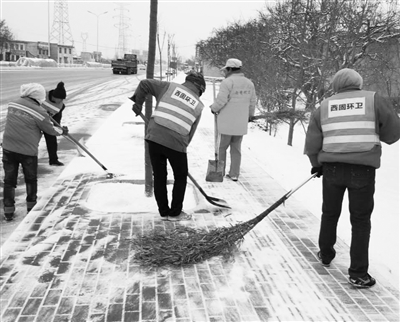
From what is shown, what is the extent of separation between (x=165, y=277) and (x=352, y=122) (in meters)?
1.80

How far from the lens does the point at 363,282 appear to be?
2996mm

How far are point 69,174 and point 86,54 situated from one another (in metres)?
110

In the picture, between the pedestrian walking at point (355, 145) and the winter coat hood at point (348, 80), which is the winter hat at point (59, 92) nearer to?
Result: the pedestrian walking at point (355, 145)

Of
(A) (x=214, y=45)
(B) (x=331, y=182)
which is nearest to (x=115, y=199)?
(B) (x=331, y=182)

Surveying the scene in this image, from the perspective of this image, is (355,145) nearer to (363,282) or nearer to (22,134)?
(363,282)

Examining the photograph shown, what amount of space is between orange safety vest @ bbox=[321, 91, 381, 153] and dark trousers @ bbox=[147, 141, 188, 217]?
153 centimetres

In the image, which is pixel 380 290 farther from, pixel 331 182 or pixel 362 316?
pixel 331 182

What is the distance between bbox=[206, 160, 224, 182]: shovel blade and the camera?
5.64 metres

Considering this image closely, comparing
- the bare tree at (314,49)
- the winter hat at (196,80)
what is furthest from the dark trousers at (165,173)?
the bare tree at (314,49)

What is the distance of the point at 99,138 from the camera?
336 inches

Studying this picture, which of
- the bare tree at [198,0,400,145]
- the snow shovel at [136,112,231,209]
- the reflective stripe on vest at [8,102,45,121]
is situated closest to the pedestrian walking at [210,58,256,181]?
the snow shovel at [136,112,231,209]

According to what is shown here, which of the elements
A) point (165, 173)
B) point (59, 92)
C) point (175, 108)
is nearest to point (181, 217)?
point (165, 173)

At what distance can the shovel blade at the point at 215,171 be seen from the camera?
5.64m

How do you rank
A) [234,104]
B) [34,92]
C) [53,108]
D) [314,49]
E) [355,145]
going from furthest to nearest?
1. [314,49]
2. [53,108]
3. [234,104]
4. [34,92]
5. [355,145]
